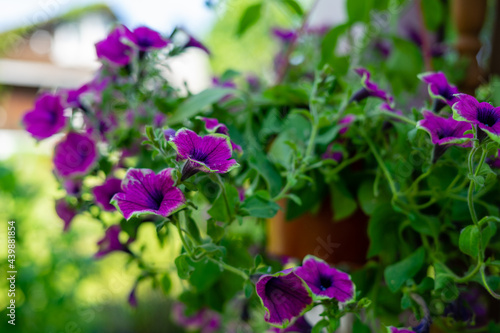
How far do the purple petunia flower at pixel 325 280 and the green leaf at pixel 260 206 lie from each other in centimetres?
5

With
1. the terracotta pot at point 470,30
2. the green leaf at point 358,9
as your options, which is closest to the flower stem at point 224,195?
the green leaf at point 358,9

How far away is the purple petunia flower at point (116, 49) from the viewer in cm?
45

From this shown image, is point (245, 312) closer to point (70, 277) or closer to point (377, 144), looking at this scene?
point (377, 144)

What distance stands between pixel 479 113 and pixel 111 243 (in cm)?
40

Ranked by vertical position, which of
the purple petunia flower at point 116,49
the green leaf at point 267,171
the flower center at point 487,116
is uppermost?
the flower center at point 487,116

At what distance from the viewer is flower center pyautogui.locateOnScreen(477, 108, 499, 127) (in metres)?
0.30

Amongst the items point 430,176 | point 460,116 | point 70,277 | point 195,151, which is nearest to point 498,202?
point 430,176

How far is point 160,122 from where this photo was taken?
517 mm

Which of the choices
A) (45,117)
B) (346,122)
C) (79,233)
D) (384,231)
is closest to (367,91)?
(346,122)

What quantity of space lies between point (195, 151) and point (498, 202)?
1.17 ft

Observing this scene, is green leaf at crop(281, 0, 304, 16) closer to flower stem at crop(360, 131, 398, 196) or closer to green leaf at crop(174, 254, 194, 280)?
flower stem at crop(360, 131, 398, 196)

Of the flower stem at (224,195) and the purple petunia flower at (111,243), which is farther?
the purple petunia flower at (111,243)

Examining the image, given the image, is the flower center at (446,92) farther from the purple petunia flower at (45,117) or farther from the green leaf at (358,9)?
the purple petunia flower at (45,117)

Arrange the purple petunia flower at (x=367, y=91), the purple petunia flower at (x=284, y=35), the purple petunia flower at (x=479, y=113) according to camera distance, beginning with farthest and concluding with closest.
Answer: the purple petunia flower at (x=284, y=35), the purple petunia flower at (x=367, y=91), the purple petunia flower at (x=479, y=113)
